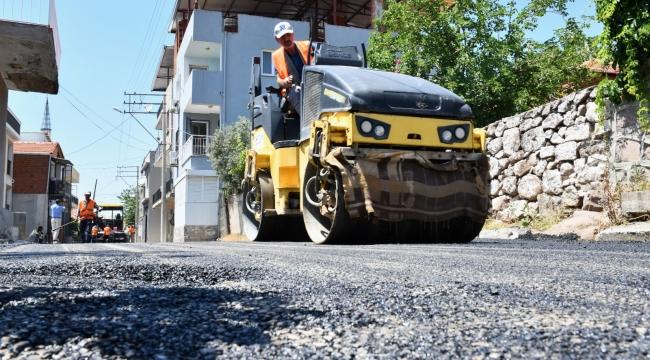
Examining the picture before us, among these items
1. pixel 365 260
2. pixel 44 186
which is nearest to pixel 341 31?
pixel 365 260

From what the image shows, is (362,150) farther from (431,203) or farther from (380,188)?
(431,203)

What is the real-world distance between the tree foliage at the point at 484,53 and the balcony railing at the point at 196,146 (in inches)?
489

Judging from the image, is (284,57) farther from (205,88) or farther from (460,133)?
(205,88)

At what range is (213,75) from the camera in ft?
84.8

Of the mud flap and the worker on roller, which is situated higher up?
the worker on roller

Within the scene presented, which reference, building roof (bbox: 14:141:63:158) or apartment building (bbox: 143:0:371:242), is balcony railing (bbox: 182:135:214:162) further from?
building roof (bbox: 14:141:63:158)

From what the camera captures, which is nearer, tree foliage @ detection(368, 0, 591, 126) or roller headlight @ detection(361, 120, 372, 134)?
roller headlight @ detection(361, 120, 372, 134)

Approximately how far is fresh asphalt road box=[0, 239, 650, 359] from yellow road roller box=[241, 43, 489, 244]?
9.88 feet

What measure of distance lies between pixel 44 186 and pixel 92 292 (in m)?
46.3

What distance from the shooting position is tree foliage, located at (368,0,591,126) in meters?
15.5

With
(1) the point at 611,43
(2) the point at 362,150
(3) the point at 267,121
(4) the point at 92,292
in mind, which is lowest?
(4) the point at 92,292

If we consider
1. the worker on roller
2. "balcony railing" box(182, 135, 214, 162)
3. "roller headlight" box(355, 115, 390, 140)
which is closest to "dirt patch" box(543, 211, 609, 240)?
"roller headlight" box(355, 115, 390, 140)

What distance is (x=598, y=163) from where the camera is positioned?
916 centimetres

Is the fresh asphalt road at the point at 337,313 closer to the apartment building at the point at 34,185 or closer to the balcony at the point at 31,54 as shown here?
the balcony at the point at 31,54
